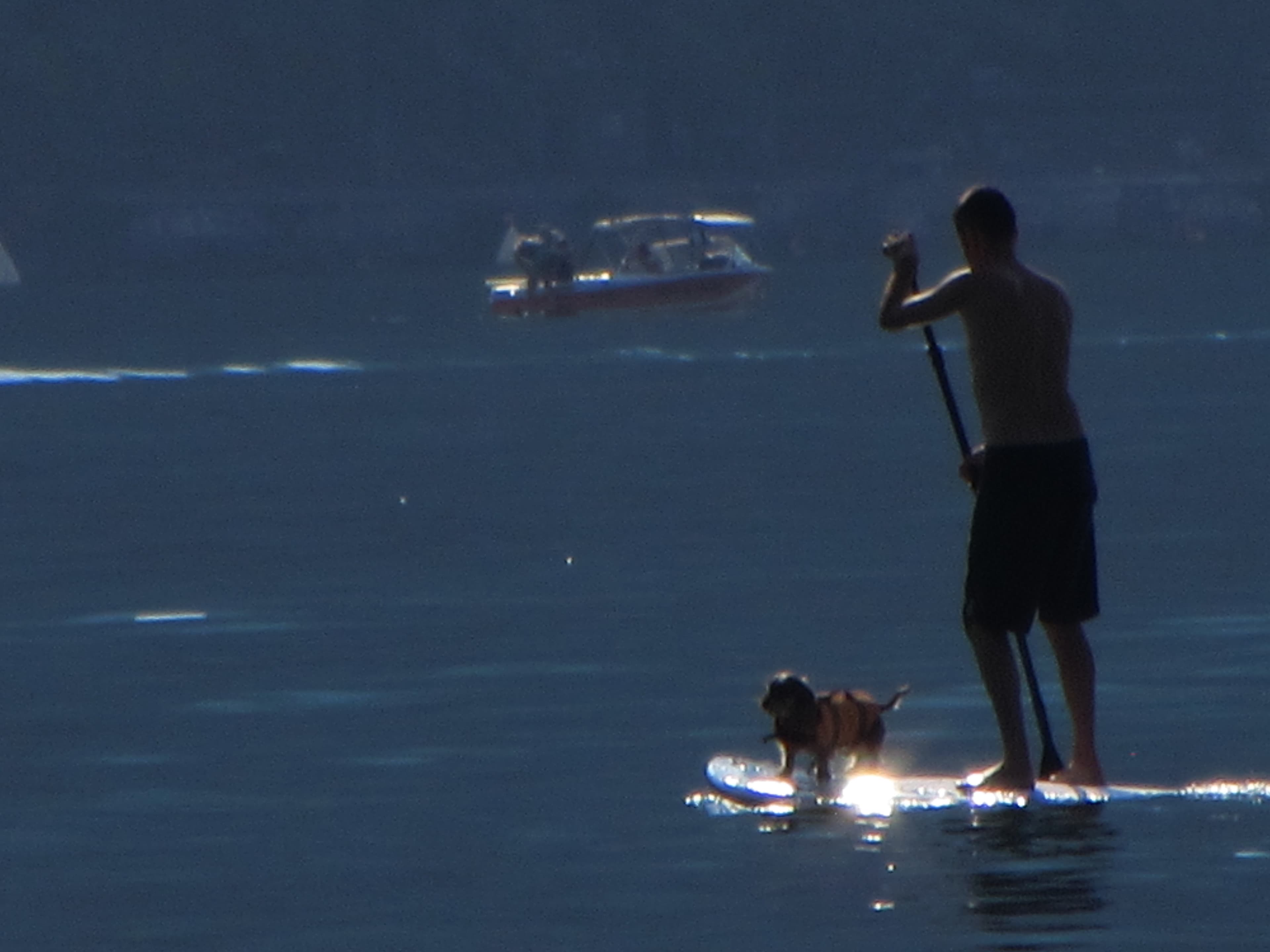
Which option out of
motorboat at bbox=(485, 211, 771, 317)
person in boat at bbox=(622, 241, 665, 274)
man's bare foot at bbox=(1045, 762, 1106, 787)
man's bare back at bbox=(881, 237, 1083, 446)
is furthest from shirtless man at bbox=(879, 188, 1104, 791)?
person in boat at bbox=(622, 241, 665, 274)

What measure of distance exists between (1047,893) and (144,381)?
154ft

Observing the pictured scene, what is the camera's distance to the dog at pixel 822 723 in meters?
10.3

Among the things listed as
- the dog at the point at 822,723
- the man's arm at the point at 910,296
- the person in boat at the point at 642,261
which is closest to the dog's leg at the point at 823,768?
the dog at the point at 822,723

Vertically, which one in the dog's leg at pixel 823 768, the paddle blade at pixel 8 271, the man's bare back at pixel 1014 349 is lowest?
the dog's leg at pixel 823 768

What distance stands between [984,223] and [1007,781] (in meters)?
1.64

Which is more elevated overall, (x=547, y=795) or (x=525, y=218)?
(x=525, y=218)

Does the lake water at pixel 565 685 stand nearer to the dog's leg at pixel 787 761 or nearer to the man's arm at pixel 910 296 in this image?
the dog's leg at pixel 787 761

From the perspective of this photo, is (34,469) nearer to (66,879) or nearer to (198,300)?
(66,879)

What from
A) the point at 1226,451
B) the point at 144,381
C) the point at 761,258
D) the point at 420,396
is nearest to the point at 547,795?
the point at 1226,451

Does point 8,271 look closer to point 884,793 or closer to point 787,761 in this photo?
point 787,761

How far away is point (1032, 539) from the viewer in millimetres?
10000

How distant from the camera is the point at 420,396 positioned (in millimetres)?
47781

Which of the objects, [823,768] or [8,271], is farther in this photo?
[8,271]

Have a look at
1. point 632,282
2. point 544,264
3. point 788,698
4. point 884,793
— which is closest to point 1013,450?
point 788,698
